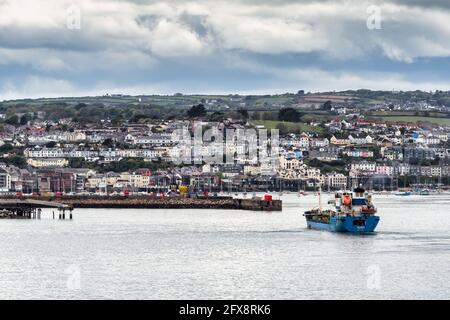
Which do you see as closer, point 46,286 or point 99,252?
point 46,286

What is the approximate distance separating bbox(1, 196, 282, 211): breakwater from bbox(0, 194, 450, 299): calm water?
141 feet

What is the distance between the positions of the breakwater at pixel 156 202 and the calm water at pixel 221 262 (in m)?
43.1

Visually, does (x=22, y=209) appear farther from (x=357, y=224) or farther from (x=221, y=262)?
(x=221, y=262)

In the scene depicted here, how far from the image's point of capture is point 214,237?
79.1 meters

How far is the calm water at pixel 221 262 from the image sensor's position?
167 feet

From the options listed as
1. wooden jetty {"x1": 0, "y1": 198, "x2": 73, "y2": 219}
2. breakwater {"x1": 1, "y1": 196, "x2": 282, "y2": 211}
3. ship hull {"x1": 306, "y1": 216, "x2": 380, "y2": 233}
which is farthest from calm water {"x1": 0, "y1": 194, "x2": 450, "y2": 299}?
breakwater {"x1": 1, "y1": 196, "x2": 282, "y2": 211}

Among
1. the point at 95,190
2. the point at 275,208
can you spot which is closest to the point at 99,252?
the point at 275,208

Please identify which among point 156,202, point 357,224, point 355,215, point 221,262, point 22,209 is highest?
point 156,202

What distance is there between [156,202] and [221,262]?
257 feet

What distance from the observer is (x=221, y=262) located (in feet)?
202

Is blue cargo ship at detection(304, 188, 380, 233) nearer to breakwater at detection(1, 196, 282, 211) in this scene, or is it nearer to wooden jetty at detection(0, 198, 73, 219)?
wooden jetty at detection(0, 198, 73, 219)

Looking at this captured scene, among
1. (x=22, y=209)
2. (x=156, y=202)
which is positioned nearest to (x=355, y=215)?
(x=22, y=209)

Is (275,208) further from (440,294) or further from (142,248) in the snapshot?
(440,294)
